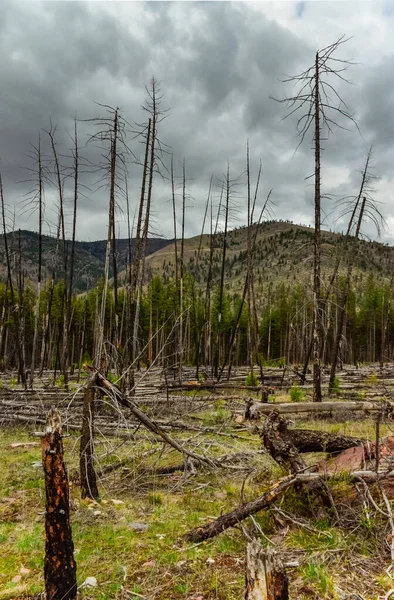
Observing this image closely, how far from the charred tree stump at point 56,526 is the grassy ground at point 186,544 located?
36cm

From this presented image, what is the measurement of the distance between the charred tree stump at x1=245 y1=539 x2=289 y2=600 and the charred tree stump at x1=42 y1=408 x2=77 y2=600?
67.4 inches

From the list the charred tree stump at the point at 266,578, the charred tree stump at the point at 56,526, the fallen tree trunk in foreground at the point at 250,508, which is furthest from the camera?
the fallen tree trunk in foreground at the point at 250,508

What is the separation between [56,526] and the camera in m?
3.67

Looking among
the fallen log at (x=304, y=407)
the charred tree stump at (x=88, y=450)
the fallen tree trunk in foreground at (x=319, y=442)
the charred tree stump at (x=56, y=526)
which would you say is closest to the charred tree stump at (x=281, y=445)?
the fallen tree trunk in foreground at (x=319, y=442)

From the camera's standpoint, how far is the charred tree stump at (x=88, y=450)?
5.97 m

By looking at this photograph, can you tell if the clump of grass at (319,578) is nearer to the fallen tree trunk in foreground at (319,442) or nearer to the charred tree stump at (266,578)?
the charred tree stump at (266,578)

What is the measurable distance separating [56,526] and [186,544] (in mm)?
1928

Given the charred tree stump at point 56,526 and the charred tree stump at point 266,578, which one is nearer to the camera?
the charred tree stump at point 266,578

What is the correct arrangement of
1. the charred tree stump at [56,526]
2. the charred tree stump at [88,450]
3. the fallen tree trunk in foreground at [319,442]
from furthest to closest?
the fallen tree trunk in foreground at [319,442], the charred tree stump at [88,450], the charred tree stump at [56,526]

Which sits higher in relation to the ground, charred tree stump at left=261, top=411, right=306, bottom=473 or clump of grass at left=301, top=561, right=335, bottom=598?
charred tree stump at left=261, top=411, right=306, bottom=473

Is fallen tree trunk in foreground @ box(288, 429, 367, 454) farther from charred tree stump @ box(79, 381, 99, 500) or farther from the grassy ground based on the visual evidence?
charred tree stump @ box(79, 381, 99, 500)

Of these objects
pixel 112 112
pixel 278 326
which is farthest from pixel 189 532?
pixel 278 326

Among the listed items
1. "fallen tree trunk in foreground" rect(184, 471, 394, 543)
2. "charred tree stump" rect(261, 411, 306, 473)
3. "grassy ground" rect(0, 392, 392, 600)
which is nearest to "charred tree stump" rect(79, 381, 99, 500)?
"grassy ground" rect(0, 392, 392, 600)

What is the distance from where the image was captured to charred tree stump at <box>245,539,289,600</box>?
297 centimetres
